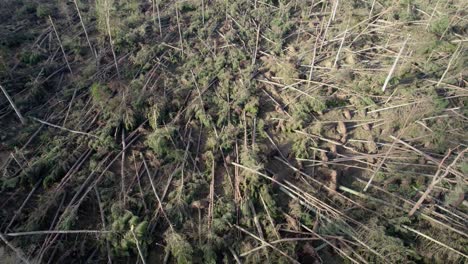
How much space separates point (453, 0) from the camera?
465 inches

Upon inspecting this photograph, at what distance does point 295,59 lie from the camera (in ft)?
32.2

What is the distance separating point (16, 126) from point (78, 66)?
9.20 feet

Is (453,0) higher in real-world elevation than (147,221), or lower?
higher

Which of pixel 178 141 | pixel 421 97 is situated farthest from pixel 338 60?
pixel 178 141

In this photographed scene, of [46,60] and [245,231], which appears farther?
[46,60]

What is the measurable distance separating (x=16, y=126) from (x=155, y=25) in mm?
5844

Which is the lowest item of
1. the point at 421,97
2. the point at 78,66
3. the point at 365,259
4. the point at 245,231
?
the point at 365,259

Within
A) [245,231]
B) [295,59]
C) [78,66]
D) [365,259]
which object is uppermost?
[78,66]

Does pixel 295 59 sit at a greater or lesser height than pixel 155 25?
lesser

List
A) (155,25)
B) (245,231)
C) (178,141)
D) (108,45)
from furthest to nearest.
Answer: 1. (155,25)
2. (108,45)
3. (178,141)
4. (245,231)

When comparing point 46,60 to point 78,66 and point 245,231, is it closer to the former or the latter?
point 78,66

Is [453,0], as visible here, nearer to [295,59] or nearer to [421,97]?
[421,97]

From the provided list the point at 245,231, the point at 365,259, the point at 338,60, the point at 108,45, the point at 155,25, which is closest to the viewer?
the point at 365,259

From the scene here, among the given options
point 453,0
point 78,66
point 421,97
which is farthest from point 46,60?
point 453,0
